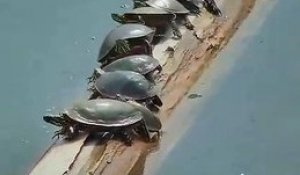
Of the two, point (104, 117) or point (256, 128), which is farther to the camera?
point (256, 128)

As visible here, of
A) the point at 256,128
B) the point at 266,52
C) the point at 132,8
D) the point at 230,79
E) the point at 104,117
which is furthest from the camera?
the point at 132,8

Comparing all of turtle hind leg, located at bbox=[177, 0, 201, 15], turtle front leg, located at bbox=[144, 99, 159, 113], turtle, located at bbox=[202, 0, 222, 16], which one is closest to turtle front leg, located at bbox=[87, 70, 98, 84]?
turtle front leg, located at bbox=[144, 99, 159, 113]

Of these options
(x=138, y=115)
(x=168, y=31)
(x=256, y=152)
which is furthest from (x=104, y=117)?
(x=168, y=31)

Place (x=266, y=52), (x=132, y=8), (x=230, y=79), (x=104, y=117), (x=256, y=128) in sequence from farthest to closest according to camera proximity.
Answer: (x=132, y=8)
(x=266, y=52)
(x=230, y=79)
(x=256, y=128)
(x=104, y=117)

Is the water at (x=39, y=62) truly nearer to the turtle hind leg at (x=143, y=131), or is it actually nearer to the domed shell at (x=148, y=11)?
the domed shell at (x=148, y=11)

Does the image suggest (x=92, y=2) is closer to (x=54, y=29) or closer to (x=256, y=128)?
(x=54, y=29)

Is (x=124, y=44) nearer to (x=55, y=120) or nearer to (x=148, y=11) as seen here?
(x=148, y=11)

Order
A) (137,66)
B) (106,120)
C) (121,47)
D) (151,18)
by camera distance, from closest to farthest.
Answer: (106,120), (137,66), (121,47), (151,18)

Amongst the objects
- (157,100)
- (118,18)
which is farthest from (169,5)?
(157,100)
